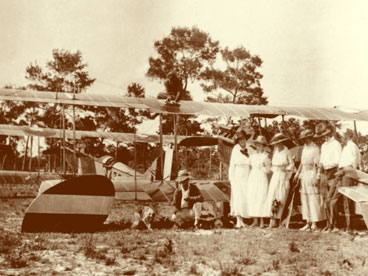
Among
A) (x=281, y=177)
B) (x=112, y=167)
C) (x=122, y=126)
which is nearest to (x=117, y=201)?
(x=112, y=167)

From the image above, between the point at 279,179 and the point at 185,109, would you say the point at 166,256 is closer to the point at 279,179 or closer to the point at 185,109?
the point at 279,179

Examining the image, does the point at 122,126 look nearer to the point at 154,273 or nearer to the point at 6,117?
the point at 6,117

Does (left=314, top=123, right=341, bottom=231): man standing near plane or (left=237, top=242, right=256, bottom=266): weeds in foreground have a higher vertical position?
(left=314, top=123, right=341, bottom=231): man standing near plane

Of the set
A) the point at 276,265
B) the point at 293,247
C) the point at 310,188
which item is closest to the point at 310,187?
the point at 310,188

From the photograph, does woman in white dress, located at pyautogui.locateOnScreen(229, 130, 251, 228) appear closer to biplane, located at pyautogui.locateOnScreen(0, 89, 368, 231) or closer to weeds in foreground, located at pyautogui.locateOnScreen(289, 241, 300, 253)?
biplane, located at pyautogui.locateOnScreen(0, 89, 368, 231)

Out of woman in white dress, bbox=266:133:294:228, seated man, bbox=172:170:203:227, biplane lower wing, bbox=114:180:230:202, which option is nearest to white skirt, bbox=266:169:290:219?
woman in white dress, bbox=266:133:294:228

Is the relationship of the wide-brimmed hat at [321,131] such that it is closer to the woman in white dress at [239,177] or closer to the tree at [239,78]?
the woman in white dress at [239,177]
